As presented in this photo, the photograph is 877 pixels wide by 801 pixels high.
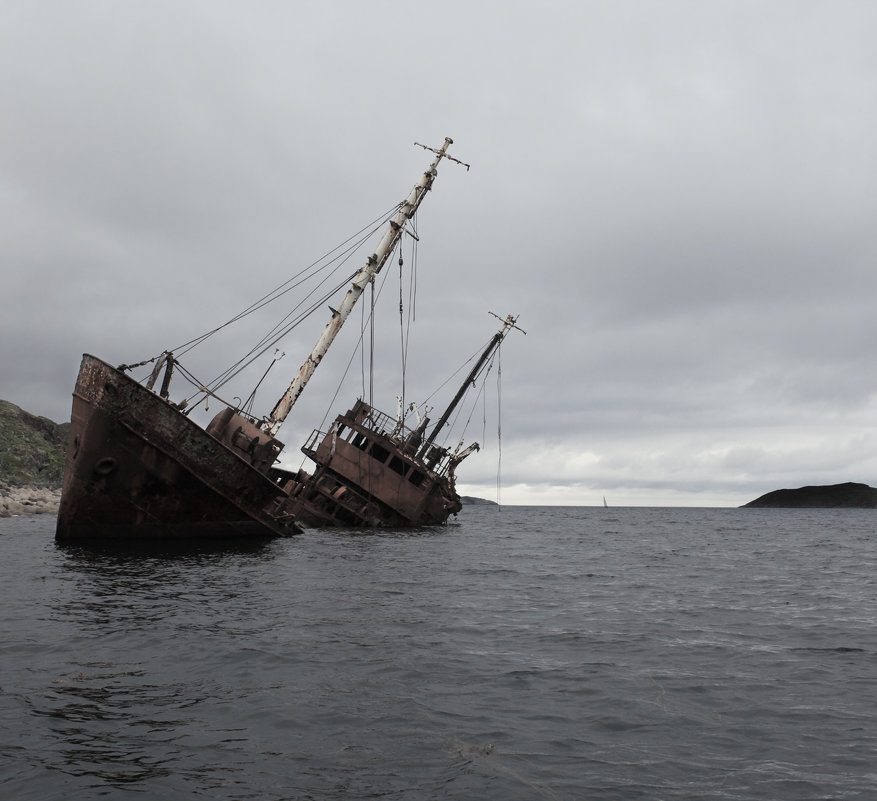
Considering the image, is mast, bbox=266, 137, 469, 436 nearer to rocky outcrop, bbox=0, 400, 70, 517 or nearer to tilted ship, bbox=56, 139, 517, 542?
tilted ship, bbox=56, 139, 517, 542

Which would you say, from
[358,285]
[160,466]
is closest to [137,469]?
[160,466]

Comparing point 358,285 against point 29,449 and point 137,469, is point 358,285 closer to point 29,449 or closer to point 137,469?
point 137,469

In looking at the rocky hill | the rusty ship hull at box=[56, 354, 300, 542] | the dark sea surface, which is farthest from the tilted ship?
the rocky hill

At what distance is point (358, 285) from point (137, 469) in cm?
1401

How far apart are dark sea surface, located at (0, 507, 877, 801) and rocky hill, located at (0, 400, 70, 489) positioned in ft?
175

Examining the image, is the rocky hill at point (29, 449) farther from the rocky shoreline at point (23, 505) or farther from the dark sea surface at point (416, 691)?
the dark sea surface at point (416, 691)

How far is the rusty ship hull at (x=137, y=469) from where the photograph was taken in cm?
1884

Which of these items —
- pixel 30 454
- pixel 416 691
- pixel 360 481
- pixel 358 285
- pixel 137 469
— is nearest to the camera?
pixel 416 691

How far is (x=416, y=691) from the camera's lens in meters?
7.59

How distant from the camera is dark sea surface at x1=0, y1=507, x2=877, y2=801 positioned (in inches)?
209

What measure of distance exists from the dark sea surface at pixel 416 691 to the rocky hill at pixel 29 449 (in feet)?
175

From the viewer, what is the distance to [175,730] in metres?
6.04

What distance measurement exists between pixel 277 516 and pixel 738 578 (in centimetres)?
1538

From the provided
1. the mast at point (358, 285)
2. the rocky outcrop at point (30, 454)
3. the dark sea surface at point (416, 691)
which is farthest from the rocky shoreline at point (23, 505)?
the dark sea surface at point (416, 691)
